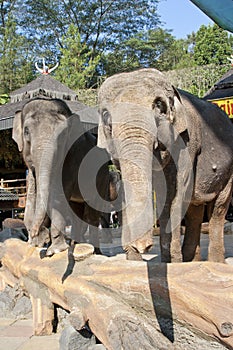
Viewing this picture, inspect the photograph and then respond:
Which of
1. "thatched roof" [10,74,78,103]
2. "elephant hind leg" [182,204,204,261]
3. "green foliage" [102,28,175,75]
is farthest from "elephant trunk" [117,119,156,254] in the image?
"green foliage" [102,28,175,75]

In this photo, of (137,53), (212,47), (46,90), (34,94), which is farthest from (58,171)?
(212,47)

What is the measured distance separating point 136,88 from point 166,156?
1.35 feet

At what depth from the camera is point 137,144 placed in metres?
2.25

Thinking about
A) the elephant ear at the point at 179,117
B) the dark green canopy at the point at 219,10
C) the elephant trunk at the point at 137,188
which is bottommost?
the elephant trunk at the point at 137,188

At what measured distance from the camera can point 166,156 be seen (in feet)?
8.59

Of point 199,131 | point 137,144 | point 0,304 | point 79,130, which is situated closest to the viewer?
point 137,144

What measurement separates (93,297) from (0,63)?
1724cm

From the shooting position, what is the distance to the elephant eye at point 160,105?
2490mm

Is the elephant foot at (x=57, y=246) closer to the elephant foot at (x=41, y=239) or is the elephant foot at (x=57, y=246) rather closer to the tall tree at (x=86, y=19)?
the elephant foot at (x=41, y=239)

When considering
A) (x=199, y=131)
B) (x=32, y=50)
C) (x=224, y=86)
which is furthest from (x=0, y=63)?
(x=199, y=131)

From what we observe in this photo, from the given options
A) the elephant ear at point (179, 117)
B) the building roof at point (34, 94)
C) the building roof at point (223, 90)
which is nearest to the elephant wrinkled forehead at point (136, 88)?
the elephant ear at point (179, 117)

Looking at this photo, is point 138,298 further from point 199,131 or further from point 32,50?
point 32,50

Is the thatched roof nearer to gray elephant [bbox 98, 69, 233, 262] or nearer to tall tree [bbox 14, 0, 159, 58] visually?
gray elephant [bbox 98, 69, 233, 262]

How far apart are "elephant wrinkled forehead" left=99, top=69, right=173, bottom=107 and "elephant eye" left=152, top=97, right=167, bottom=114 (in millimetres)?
27
